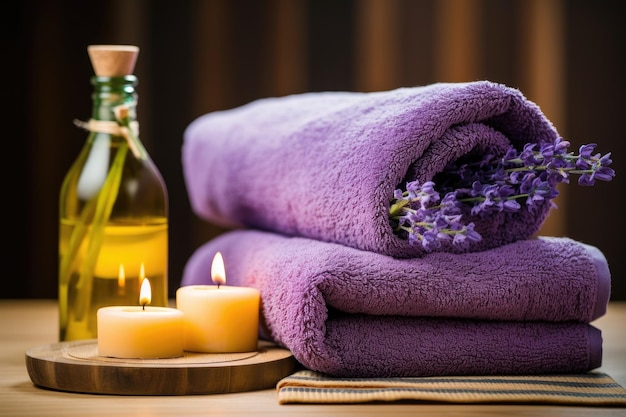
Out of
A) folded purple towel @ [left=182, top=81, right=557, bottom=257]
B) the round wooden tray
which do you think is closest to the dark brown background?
folded purple towel @ [left=182, top=81, right=557, bottom=257]

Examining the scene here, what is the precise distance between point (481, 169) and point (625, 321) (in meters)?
0.45

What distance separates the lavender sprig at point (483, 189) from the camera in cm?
66

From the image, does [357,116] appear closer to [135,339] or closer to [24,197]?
[135,339]

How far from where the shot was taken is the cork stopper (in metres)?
0.85

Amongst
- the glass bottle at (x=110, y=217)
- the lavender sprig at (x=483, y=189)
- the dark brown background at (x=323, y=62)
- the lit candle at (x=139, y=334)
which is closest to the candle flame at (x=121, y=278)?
the glass bottle at (x=110, y=217)

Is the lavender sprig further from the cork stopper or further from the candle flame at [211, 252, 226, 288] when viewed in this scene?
the cork stopper

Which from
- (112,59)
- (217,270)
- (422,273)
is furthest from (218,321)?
(112,59)

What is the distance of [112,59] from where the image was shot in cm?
86

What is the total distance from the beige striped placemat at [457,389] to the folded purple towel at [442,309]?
16 mm

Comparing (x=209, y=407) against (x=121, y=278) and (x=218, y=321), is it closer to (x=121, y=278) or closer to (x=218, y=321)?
(x=218, y=321)

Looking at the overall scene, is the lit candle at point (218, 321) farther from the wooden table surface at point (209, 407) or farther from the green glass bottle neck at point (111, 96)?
the green glass bottle neck at point (111, 96)

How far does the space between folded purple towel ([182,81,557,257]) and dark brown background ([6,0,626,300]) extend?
479mm

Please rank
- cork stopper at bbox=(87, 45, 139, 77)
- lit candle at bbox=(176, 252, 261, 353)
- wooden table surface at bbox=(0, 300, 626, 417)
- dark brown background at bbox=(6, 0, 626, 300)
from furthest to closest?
dark brown background at bbox=(6, 0, 626, 300), cork stopper at bbox=(87, 45, 139, 77), lit candle at bbox=(176, 252, 261, 353), wooden table surface at bbox=(0, 300, 626, 417)

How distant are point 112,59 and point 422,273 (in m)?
0.36
